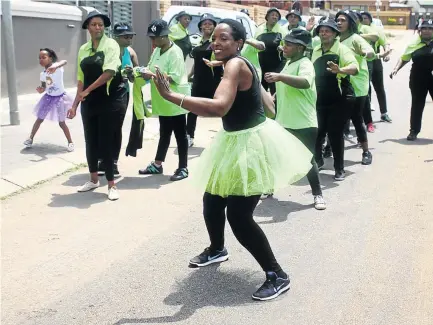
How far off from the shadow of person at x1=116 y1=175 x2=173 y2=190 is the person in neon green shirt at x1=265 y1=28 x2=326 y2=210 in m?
1.65

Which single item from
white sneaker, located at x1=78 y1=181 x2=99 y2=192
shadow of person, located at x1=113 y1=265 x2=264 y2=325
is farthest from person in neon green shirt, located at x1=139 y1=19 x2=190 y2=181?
shadow of person, located at x1=113 y1=265 x2=264 y2=325

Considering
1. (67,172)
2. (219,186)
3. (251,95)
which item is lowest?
(67,172)

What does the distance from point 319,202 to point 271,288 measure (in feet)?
7.36

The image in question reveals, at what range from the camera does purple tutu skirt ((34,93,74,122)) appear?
8.30m

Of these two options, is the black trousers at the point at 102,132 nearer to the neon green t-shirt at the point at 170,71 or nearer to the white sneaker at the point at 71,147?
the neon green t-shirt at the point at 170,71

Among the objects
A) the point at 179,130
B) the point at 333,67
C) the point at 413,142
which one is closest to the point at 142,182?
the point at 179,130

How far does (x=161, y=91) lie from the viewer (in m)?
3.58

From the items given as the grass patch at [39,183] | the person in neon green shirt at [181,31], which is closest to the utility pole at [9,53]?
the grass patch at [39,183]

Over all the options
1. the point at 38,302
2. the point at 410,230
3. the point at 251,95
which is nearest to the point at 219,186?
the point at 251,95

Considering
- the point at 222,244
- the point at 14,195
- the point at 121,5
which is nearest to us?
the point at 222,244

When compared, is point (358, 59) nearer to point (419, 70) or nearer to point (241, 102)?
point (419, 70)

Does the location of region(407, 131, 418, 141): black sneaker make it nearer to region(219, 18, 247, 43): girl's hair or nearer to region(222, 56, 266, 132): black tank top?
region(222, 56, 266, 132): black tank top

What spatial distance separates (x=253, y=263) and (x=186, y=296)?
A: 745 mm

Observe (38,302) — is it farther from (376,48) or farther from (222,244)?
(376,48)
